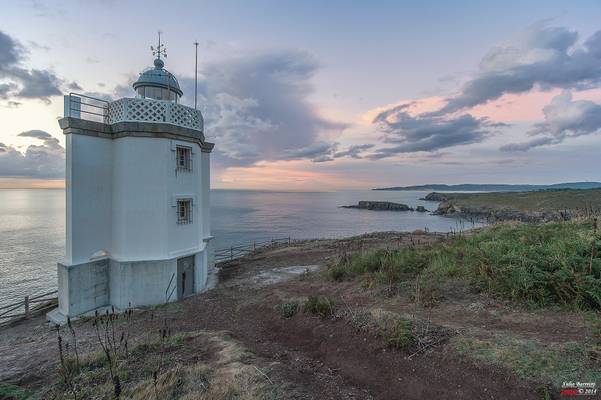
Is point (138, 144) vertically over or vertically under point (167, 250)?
over

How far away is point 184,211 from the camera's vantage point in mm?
13195

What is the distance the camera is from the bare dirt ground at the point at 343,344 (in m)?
4.67

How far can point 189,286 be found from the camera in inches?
543

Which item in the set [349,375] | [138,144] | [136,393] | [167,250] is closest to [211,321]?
[167,250]

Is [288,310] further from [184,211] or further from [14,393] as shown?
[184,211]

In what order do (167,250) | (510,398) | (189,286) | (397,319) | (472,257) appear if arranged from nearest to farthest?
1. (510,398)
2. (397,319)
3. (472,257)
4. (167,250)
5. (189,286)

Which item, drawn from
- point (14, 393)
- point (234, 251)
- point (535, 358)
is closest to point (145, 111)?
point (14, 393)

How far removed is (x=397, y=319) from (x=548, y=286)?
3.66 metres

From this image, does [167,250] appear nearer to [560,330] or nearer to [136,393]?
[136,393]

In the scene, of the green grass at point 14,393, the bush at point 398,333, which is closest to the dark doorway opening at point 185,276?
the green grass at point 14,393

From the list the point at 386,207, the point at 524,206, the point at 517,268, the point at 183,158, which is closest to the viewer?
the point at 517,268

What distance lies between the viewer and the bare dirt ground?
4.67m

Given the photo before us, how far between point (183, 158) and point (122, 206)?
3077mm

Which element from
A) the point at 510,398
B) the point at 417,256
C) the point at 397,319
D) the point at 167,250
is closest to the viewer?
the point at 510,398
